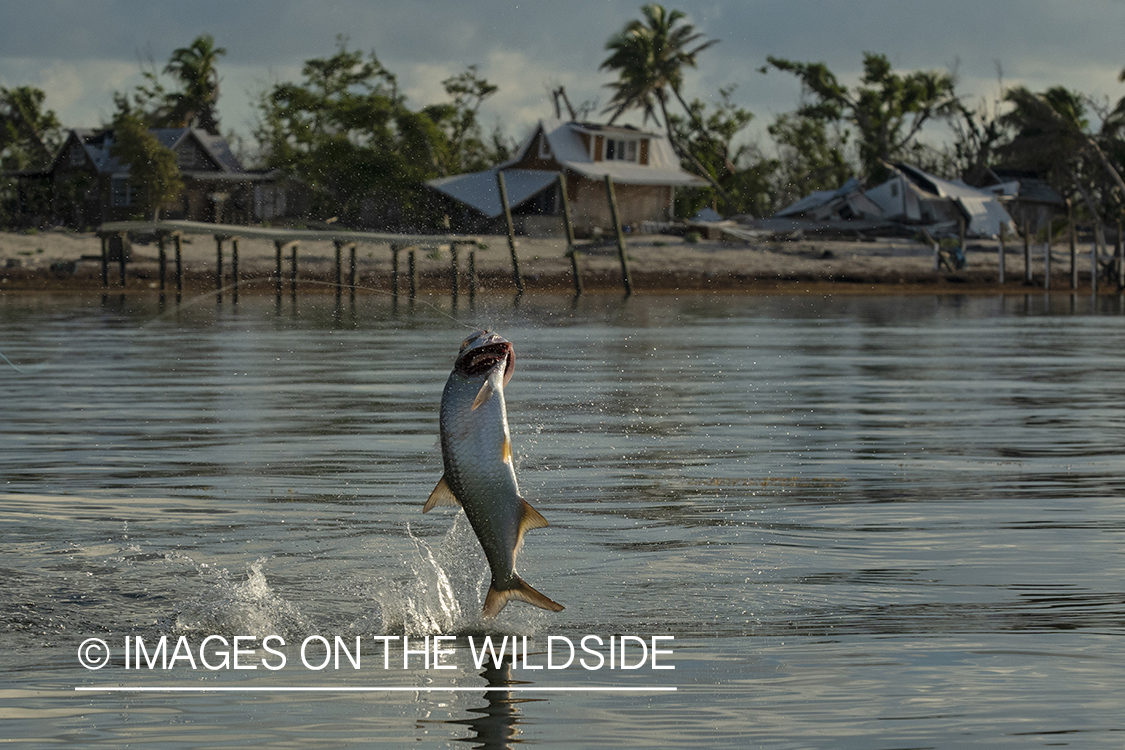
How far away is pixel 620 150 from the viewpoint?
79.7 m

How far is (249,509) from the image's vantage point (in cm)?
1285

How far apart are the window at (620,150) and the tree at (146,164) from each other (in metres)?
20.4

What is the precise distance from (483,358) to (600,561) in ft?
12.5

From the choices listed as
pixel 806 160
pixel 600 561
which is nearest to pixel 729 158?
pixel 806 160

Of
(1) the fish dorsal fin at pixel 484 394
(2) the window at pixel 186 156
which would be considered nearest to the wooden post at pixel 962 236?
(2) the window at pixel 186 156

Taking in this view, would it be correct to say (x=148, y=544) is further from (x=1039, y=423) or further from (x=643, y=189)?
(x=643, y=189)

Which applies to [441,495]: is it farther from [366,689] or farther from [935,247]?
[935,247]

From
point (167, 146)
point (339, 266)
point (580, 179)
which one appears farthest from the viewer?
point (580, 179)

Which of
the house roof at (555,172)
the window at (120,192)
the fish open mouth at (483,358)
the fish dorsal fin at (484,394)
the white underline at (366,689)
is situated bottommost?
the white underline at (366,689)

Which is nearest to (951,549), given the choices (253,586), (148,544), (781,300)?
(253,586)

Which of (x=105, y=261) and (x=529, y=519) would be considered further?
(x=105, y=261)

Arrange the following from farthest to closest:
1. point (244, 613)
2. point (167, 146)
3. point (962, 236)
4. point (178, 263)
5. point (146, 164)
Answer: point (167, 146)
point (962, 236)
point (146, 164)
point (178, 263)
point (244, 613)

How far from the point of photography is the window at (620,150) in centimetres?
7906

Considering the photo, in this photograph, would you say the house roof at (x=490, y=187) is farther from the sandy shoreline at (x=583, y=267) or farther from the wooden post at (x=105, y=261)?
the wooden post at (x=105, y=261)
